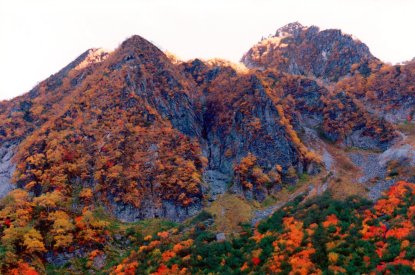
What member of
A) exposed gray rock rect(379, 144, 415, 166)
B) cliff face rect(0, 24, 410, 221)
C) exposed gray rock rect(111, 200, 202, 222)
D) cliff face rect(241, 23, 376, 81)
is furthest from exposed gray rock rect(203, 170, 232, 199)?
cliff face rect(241, 23, 376, 81)

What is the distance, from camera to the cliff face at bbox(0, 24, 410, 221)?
56.8 metres

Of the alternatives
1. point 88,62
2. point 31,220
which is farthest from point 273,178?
point 88,62

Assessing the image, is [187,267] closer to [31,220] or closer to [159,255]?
[159,255]

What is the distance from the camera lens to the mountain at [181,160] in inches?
1724

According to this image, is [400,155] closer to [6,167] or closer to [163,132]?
[163,132]

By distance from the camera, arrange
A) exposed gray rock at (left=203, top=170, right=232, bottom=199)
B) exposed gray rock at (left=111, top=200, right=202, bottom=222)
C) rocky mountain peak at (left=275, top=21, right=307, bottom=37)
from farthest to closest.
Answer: rocky mountain peak at (left=275, top=21, right=307, bottom=37)
exposed gray rock at (left=203, top=170, right=232, bottom=199)
exposed gray rock at (left=111, top=200, right=202, bottom=222)

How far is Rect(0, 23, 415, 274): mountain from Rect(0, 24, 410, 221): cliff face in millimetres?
239

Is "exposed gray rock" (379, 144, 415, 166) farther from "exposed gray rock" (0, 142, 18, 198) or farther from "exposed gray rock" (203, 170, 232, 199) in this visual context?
"exposed gray rock" (0, 142, 18, 198)

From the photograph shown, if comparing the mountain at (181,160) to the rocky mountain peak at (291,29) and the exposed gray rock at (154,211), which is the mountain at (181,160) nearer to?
the exposed gray rock at (154,211)

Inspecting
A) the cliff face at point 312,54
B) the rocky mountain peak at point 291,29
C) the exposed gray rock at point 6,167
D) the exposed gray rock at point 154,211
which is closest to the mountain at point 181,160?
the exposed gray rock at point 154,211

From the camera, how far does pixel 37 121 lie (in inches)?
2931

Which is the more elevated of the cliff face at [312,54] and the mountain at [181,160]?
the cliff face at [312,54]

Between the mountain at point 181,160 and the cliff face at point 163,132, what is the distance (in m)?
0.24

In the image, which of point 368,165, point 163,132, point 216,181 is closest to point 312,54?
point 368,165
